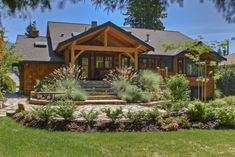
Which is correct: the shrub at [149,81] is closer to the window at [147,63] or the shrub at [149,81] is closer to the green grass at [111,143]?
the window at [147,63]

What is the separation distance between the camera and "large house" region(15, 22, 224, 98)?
72.2 ft

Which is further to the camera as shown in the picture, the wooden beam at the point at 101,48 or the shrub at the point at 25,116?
the wooden beam at the point at 101,48

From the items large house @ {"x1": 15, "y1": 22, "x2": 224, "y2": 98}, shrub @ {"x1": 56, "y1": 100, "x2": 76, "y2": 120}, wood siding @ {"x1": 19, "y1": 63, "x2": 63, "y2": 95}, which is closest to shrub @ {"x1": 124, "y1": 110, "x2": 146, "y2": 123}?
shrub @ {"x1": 56, "y1": 100, "x2": 76, "y2": 120}

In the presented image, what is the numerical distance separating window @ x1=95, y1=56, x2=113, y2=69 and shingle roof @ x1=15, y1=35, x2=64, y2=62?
9.28ft

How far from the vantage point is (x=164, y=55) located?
26312 mm

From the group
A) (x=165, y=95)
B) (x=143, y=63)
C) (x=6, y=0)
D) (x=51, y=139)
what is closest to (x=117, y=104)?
(x=165, y=95)

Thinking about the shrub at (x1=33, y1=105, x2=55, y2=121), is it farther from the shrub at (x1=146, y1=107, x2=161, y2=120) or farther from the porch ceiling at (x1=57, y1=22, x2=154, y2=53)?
the porch ceiling at (x1=57, y1=22, x2=154, y2=53)

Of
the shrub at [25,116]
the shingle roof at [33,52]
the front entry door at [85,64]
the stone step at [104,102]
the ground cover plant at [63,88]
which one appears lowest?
the stone step at [104,102]

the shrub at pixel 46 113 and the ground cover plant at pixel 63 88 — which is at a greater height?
the ground cover plant at pixel 63 88

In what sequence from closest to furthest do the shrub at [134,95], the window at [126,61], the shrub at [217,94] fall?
the shrub at [134,95]
the window at [126,61]
the shrub at [217,94]

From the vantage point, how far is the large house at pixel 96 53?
22.0 metres

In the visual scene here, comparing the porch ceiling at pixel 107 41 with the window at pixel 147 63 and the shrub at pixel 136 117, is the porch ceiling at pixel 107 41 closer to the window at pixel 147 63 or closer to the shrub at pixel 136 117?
the window at pixel 147 63

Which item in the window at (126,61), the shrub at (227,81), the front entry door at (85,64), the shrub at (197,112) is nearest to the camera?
the shrub at (197,112)

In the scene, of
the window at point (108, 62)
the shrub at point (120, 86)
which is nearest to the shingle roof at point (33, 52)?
the window at point (108, 62)
